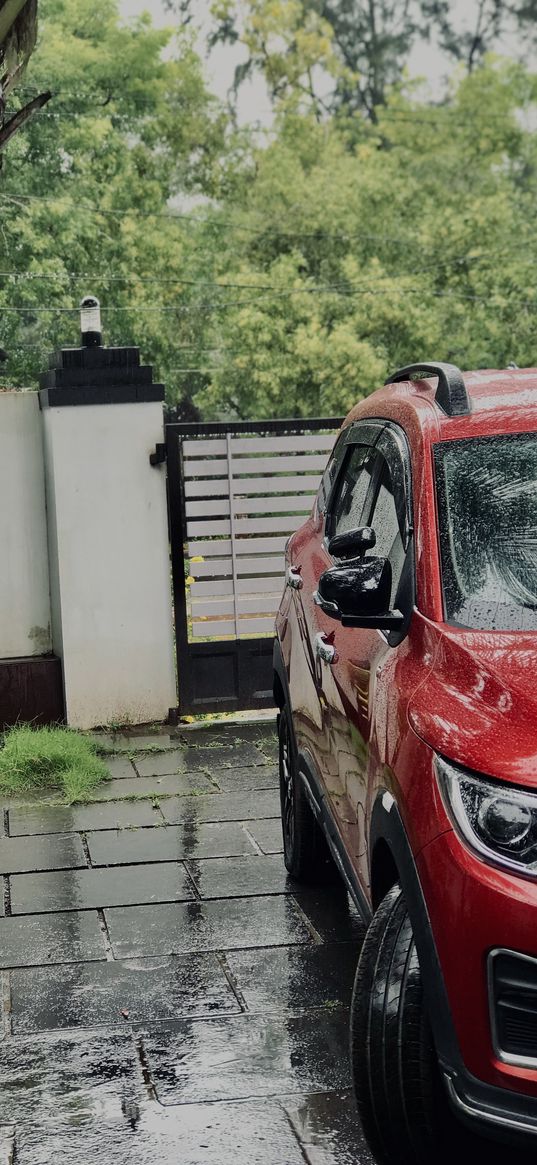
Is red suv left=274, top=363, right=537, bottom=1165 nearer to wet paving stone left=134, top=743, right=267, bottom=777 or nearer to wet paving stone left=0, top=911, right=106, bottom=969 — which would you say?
wet paving stone left=0, top=911, right=106, bottom=969

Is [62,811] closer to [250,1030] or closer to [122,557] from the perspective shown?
[122,557]

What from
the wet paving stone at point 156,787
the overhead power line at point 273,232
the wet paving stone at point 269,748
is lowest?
the wet paving stone at point 269,748

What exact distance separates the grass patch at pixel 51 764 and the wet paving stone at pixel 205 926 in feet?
6.05

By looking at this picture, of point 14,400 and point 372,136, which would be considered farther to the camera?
point 372,136

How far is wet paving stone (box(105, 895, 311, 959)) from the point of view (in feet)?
16.5

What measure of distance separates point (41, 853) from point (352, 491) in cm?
250

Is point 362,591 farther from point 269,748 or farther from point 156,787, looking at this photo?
point 269,748

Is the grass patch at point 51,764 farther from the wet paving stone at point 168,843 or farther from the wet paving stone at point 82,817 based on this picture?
the wet paving stone at point 168,843

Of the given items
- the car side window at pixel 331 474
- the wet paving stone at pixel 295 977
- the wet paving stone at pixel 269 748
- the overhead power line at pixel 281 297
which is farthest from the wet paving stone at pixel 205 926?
the overhead power line at pixel 281 297

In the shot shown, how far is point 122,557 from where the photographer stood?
864 centimetres

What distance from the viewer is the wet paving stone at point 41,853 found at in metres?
6.07

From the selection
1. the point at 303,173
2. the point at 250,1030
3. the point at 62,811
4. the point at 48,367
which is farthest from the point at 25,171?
the point at 250,1030

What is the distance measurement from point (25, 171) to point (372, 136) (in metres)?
18.7

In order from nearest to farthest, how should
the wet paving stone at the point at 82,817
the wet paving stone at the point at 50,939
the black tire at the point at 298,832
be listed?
the wet paving stone at the point at 50,939 → the black tire at the point at 298,832 → the wet paving stone at the point at 82,817
